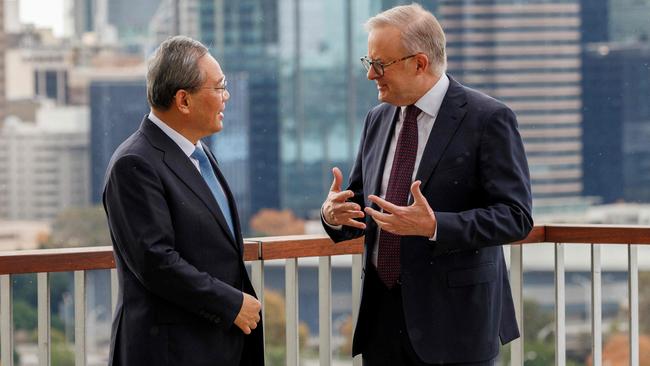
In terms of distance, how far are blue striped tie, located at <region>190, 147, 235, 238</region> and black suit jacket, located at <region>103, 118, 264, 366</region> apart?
0.05 meters

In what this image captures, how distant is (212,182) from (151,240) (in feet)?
0.82

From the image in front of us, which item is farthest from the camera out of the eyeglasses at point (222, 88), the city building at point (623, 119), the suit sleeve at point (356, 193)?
the city building at point (623, 119)

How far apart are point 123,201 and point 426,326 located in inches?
28.4

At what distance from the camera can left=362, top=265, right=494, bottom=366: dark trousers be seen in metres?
→ 2.10

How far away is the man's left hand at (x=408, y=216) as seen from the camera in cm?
190

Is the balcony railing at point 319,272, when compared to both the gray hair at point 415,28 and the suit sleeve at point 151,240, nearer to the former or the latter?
the suit sleeve at point 151,240

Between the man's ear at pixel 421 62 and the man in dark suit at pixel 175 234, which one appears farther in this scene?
the man's ear at pixel 421 62

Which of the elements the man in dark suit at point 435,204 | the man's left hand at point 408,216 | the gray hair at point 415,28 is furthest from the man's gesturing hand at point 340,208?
the gray hair at point 415,28

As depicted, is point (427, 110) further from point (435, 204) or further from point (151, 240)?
point (151, 240)

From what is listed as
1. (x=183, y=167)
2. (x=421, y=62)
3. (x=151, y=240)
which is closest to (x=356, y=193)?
(x=421, y=62)

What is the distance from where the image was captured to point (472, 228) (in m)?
1.96

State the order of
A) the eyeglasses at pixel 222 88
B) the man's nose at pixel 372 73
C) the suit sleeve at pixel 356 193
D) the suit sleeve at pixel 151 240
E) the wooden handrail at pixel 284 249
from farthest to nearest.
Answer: the wooden handrail at pixel 284 249 < the suit sleeve at pixel 356 193 < the man's nose at pixel 372 73 < the eyeglasses at pixel 222 88 < the suit sleeve at pixel 151 240

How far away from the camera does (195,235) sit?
1.95m

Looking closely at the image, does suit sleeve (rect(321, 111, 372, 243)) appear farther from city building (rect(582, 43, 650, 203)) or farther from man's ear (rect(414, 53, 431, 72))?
city building (rect(582, 43, 650, 203))
